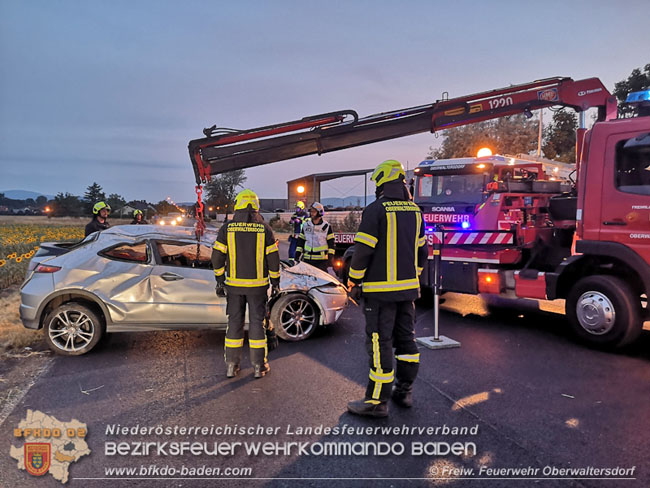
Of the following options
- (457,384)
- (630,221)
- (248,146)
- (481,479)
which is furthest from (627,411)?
(248,146)

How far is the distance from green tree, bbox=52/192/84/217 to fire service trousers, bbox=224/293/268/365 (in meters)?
49.7

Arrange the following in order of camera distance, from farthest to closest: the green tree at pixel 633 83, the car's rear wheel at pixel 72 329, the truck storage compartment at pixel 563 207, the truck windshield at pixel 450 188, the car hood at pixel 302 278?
the green tree at pixel 633 83
the truck windshield at pixel 450 188
the truck storage compartment at pixel 563 207
the car hood at pixel 302 278
the car's rear wheel at pixel 72 329

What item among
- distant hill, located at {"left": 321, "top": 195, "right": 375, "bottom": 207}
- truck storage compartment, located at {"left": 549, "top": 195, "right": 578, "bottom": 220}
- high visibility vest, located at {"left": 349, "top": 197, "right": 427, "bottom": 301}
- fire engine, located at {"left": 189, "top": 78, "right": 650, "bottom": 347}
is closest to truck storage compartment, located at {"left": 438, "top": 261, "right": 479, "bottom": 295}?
fire engine, located at {"left": 189, "top": 78, "right": 650, "bottom": 347}

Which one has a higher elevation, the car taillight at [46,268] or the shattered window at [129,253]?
the shattered window at [129,253]

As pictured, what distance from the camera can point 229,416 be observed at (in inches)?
144

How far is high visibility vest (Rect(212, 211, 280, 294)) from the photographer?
4434 millimetres

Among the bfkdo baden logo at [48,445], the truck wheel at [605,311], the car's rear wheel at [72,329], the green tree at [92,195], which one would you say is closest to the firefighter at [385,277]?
the bfkdo baden logo at [48,445]

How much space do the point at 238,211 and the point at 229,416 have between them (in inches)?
76.5

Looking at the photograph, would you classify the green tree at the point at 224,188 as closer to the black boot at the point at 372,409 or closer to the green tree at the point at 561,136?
the green tree at the point at 561,136

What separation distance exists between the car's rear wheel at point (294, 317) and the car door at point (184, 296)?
666 millimetres

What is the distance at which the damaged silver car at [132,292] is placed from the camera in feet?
16.9

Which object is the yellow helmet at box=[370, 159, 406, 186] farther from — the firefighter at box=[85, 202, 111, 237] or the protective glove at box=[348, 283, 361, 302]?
the firefighter at box=[85, 202, 111, 237]

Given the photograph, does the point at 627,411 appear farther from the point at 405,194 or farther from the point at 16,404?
the point at 16,404

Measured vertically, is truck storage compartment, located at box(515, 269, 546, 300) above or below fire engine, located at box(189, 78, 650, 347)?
below
